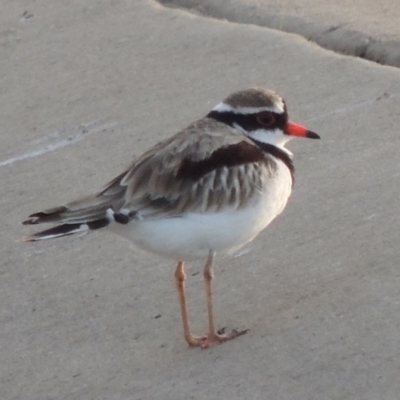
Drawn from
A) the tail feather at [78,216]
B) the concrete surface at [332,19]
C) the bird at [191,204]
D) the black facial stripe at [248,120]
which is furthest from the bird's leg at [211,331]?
the concrete surface at [332,19]

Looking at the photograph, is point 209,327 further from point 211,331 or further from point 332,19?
point 332,19

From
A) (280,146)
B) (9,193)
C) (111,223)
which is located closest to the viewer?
(111,223)

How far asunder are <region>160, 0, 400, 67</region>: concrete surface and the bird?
2.29 meters

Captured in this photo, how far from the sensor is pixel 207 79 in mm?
6734

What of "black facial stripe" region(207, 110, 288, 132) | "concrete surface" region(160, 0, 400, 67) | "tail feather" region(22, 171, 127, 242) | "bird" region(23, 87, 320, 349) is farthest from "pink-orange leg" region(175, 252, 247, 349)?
"concrete surface" region(160, 0, 400, 67)

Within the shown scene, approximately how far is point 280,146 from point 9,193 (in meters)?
1.68

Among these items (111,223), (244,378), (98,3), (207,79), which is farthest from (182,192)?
(98,3)

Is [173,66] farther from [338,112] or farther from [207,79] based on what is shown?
[338,112]

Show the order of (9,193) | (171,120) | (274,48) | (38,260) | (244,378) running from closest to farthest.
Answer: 1. (244,378)
2. (38,260)
3. (9,193)
4. (171,120)
5. (274,48)

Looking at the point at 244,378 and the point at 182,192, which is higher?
the point at 182,192

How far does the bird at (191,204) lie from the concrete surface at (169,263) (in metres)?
0.28

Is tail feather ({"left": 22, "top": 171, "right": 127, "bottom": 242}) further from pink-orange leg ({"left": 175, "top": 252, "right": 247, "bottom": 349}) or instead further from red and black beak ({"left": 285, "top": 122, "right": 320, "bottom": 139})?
red and black beak ({"left": 285, "top": 122, "right": 320, "bottom": 139})

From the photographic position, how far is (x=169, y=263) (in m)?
5.16

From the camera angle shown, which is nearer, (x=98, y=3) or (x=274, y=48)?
(x=274, y=48)
